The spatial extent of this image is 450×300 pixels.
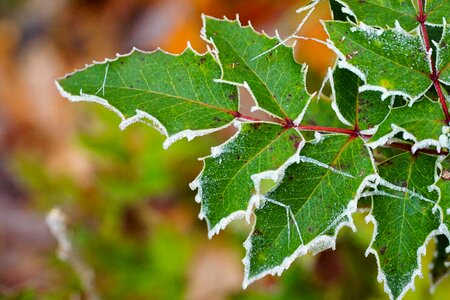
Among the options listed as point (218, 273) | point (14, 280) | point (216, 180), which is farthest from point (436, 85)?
point (14, 280)

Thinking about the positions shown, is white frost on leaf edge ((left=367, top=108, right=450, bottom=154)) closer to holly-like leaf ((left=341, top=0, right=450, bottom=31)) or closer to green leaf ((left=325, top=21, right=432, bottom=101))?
green leaf ((left=325, top=21, right=432, bottom=101))

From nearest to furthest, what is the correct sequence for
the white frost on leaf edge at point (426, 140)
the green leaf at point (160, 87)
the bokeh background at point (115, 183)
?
the white frost on leaf edge at point (426, 140)
the green leaf at point (160, 87)
the bokeh background at point (115, 183)

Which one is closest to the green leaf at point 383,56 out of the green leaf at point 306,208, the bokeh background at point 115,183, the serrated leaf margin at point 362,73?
the serrated leaf margin at point 362,73

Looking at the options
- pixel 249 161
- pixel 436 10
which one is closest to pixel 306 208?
pixel 249 161

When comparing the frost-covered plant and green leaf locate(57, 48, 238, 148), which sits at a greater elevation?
green leaf locate(57, 48, 238, 148)

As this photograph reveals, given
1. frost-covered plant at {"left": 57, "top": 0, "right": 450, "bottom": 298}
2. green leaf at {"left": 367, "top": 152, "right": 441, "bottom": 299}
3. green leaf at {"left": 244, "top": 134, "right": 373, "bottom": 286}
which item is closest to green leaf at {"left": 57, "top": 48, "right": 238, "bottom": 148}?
frost-covered plant at {"left": 57, "top": 0, "right": 450, "bottom": 298}

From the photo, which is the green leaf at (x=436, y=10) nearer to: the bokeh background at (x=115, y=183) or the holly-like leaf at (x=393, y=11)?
the holly-like leaf at (x=393, y=11)
